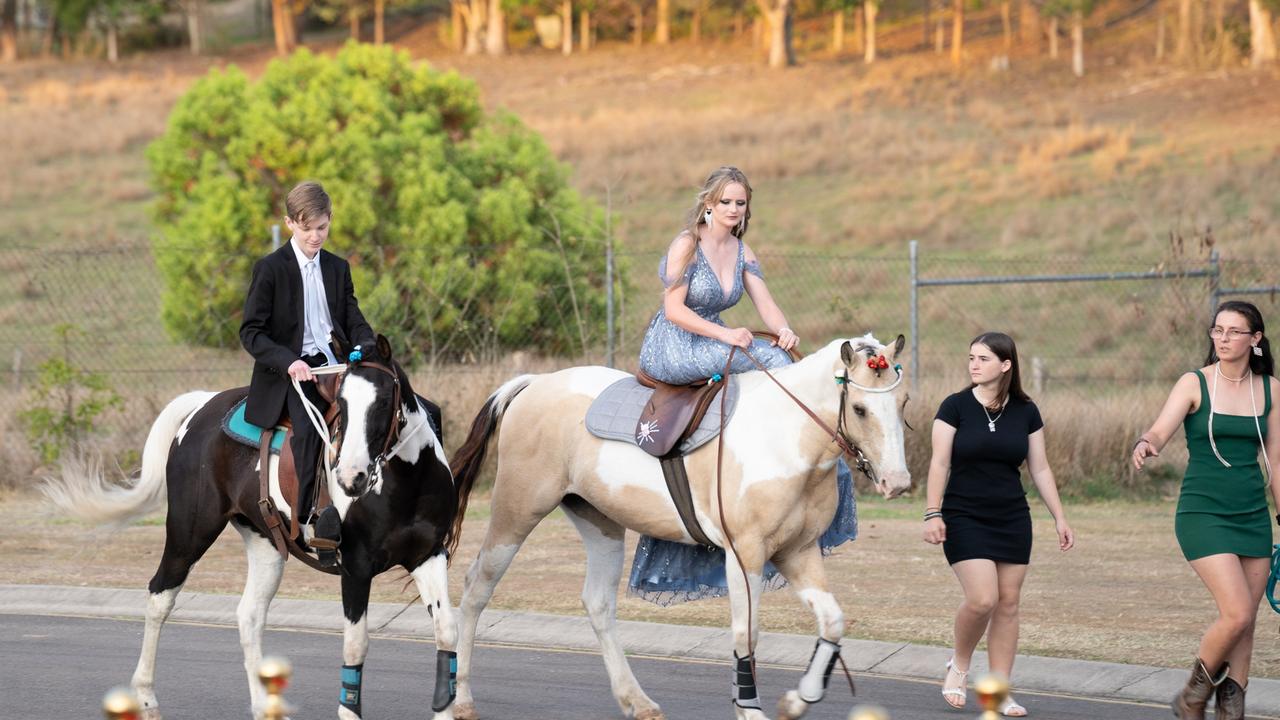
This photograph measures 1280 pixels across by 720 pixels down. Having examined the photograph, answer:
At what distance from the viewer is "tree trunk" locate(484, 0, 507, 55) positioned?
69.7m

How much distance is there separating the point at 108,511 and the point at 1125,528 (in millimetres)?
9220

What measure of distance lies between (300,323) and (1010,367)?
11.5 feet

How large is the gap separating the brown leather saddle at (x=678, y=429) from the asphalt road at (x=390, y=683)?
1.12 metres

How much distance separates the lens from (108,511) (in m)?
8.92

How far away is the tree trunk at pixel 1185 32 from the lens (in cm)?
6216

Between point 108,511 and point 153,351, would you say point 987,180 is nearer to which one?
point 153,351

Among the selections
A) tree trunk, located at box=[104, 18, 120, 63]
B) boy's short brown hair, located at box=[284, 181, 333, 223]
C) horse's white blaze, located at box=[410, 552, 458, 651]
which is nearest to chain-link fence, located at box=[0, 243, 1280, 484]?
boy's short brown hair, located at box=[284, 181, 333, 223]

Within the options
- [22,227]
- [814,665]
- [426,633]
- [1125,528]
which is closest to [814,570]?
[814,665]

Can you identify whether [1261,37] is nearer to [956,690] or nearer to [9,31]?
[9,31]

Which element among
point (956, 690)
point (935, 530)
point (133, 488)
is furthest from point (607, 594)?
point (133, 488)

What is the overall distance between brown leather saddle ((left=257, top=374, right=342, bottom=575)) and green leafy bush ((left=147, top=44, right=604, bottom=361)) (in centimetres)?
1436

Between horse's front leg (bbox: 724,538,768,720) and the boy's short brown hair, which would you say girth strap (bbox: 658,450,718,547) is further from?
the boy's short brown hair

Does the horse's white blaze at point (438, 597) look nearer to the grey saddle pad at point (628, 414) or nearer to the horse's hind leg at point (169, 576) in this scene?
the grey saddle pad at point (628, 414)

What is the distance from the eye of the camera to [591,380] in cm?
847
